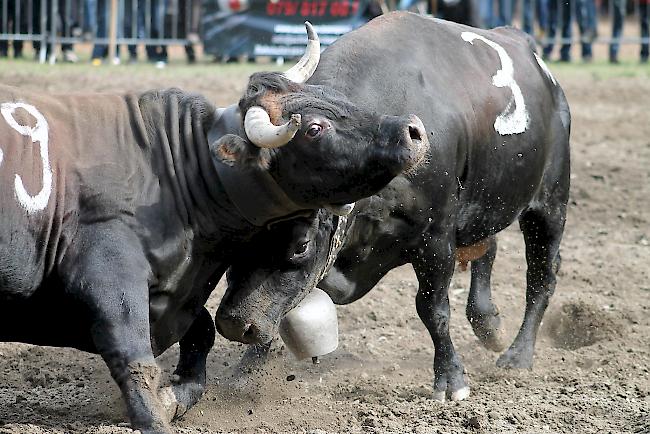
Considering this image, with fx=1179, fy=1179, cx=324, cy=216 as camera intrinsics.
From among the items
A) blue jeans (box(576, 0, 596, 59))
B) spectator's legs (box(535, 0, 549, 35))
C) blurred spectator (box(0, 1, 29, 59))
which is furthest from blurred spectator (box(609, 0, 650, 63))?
blurred spectator (box(0, 1, 29, 59))

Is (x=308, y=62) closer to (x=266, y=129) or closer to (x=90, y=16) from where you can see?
(x=266, y=129)

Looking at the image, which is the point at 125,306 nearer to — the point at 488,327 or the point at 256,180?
the point at 256,180

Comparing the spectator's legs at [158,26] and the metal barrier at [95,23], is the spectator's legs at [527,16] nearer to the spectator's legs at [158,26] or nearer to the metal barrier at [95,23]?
the metal barrier at [95,23]

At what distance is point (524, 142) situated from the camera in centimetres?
630

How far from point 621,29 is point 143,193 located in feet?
49.4

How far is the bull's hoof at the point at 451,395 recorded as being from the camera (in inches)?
231

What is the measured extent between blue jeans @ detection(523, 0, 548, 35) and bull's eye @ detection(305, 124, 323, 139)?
45.9 feet

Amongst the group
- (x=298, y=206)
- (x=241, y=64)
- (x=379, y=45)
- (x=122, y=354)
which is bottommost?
(x=241, y=64)

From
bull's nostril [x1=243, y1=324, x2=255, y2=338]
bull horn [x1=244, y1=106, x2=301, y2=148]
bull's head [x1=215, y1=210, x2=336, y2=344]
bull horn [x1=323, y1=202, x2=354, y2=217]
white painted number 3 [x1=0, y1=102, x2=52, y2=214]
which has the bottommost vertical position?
bull's nostril [x1=243, y1=324, x2=255, y2=338]

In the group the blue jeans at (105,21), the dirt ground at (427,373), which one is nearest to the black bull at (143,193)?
the dirt ground at (427,373)

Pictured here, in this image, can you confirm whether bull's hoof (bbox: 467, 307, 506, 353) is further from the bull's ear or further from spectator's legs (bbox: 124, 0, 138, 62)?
spectator's legs (bbox: 124, 0, 138, 62)

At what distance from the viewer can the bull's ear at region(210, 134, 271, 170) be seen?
15.1 ft

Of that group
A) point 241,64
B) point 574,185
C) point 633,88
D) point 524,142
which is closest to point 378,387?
point 524,142

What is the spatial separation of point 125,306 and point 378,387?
6.41ft
